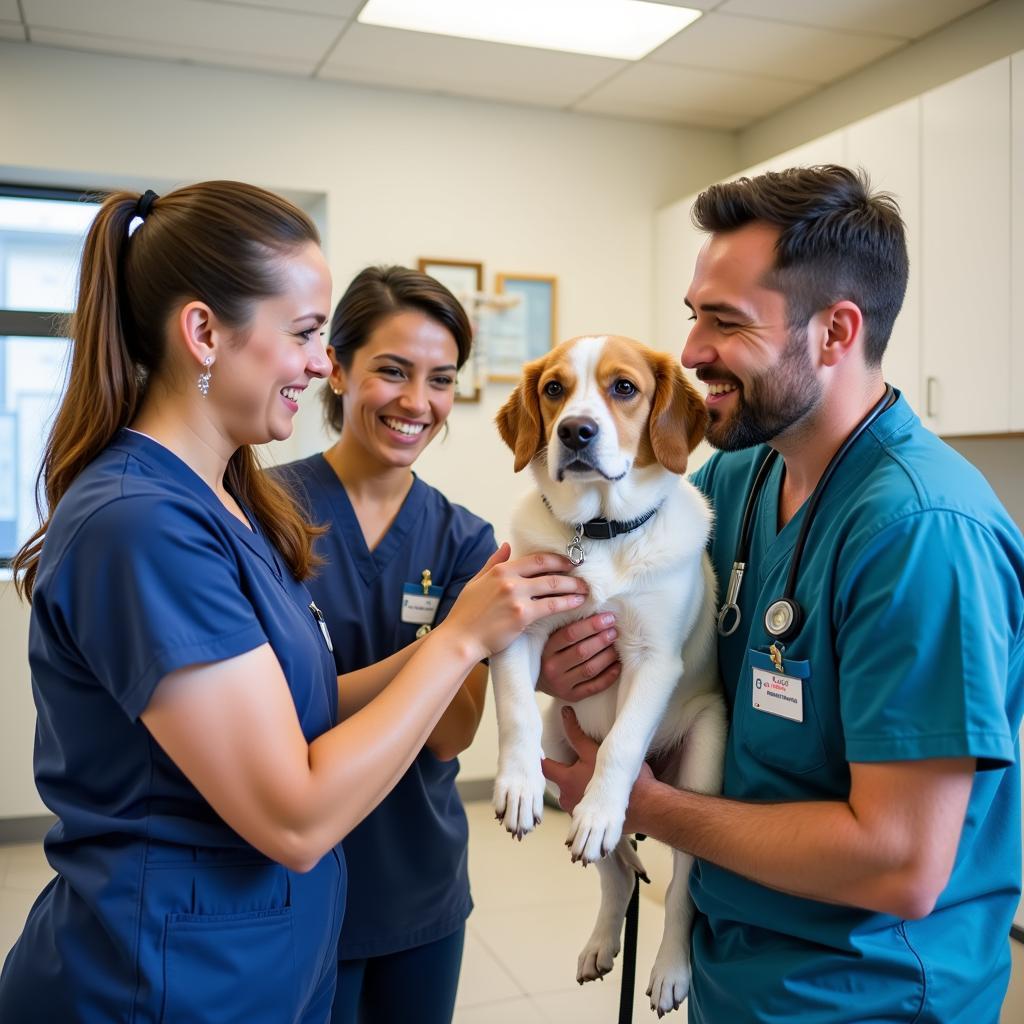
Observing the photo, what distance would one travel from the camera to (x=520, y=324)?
463 cm

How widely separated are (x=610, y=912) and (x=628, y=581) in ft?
1.95

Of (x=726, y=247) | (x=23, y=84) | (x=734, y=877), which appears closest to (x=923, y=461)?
(x=726, y=247)

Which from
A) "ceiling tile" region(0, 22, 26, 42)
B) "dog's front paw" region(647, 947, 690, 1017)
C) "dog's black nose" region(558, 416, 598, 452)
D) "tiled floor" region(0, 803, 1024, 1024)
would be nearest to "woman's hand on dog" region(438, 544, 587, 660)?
"dog's black nose" region(558, 416, 598, 452)

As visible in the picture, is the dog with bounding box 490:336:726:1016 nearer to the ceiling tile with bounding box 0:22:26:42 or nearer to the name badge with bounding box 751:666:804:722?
the name badge with bounding box 751:666:804:722

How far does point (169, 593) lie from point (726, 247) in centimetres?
82

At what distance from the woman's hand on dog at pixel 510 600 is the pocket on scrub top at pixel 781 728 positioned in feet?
0.93

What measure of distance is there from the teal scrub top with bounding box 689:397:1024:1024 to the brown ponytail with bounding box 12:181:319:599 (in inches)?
29.1

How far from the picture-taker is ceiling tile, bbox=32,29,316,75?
3873mm

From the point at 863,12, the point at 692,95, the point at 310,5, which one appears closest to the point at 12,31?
the point at 310,5

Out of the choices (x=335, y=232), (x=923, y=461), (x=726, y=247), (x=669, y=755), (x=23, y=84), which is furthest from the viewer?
(x=335, y=232)

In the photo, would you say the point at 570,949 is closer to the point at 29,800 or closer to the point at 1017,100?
the point at 29,800

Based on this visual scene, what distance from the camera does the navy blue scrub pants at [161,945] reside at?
1087 millimetres

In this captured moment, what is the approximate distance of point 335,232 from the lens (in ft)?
14.3

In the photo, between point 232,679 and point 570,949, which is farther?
point 570,949
